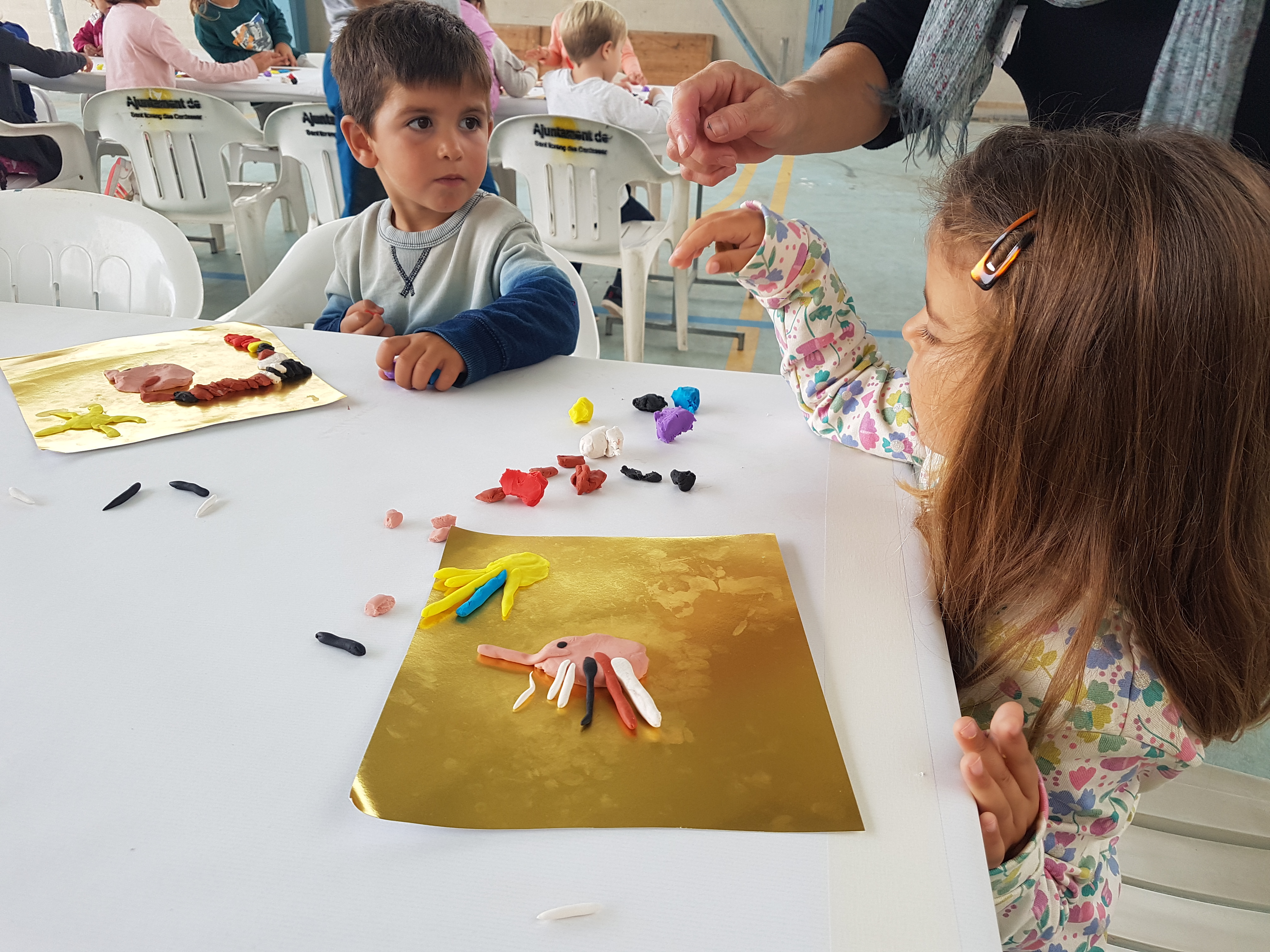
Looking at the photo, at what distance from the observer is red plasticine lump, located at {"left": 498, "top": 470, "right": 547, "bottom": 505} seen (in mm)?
793

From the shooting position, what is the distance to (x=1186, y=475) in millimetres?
647

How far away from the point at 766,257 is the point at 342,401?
1.62ft

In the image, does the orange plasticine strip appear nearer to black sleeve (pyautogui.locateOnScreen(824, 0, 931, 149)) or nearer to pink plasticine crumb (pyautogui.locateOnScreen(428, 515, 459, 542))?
pink plasticine crumb (pyautogui.locateOnScreen(428, 515, 459, 542))

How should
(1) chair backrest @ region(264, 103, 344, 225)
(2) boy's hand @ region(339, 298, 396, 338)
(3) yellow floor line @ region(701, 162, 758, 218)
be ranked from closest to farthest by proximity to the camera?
(2) boy's hand @ region(339, 298, 396, 338) < (1) chair backrest @ region(264, 103, 344, 225) < (3) yellow floor line @ region(701, 162, 758, 218)

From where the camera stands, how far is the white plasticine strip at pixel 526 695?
→ 56 centimetres

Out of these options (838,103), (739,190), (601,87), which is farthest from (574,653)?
(739,190)

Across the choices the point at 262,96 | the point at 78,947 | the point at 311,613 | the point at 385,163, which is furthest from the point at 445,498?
the point at 262,96

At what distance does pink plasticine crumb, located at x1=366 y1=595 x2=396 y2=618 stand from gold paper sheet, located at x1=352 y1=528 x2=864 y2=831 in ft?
0.11

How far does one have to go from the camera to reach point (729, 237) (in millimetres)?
913

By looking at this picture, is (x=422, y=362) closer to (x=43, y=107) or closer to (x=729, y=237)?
(x=729, y=237)

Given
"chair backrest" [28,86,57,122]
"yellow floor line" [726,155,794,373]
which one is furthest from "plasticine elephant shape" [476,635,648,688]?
"chair backrest" [28,86,57,122]

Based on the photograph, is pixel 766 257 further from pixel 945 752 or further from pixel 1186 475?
pixel 945 752

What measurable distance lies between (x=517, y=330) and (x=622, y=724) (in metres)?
0.64

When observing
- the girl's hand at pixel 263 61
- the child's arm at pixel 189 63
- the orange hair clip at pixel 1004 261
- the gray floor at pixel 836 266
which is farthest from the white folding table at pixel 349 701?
the girl's hand at pixel 263 61
